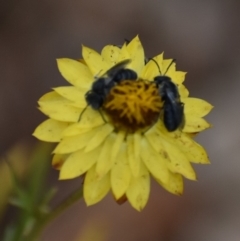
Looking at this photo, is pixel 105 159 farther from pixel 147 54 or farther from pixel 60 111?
pixel 147 54

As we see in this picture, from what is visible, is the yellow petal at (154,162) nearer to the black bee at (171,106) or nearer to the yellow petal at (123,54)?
the black bee at (171,106)

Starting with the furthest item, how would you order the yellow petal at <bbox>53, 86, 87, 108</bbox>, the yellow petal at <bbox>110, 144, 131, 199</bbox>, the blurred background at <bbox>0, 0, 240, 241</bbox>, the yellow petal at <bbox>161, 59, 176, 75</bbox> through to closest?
the blurred background at <bbox>0, 0, 240, 241</bbox>
the yellow petal at <bbox>161, 59, 176, 75</bbox>
the yellow petal at <bbox>53, 86, 87, 108</bbox>
the yellow petal at <bbox>110, 144, 131, 199</bbox>

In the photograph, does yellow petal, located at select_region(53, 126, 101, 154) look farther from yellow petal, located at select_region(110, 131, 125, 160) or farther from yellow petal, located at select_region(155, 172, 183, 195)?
yellow petal, located at select_region(155, 172, 183, 195)

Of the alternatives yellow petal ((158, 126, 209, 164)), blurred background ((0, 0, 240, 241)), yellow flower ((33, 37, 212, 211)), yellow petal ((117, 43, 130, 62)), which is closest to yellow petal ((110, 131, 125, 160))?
yellow flower ((33, 37, 212, 211))

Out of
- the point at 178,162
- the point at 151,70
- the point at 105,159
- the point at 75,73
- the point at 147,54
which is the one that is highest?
the point at 75,73

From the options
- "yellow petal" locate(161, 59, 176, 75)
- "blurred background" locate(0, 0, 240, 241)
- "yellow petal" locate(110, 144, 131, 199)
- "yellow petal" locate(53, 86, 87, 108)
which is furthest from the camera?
"blurred background" locate(0, 0, 240, 241)

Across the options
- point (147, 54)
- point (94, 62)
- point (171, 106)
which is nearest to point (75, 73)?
point (94, 62)

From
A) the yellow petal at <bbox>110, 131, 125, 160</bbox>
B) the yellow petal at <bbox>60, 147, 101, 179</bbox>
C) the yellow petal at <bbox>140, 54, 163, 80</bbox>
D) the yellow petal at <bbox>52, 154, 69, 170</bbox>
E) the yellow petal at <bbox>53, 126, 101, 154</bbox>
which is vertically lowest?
the yellow petal at <bbox>110, 131, 125, 160</bbox>
